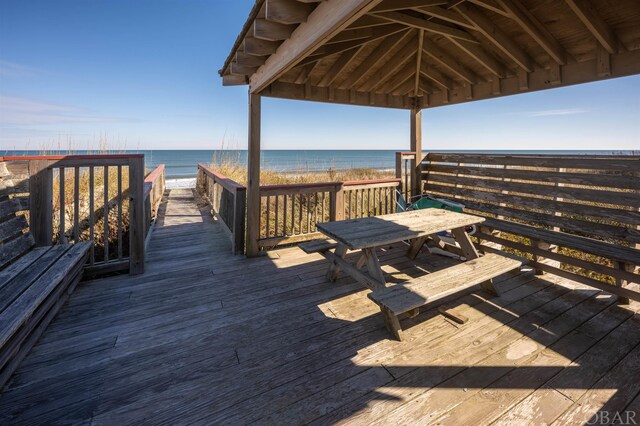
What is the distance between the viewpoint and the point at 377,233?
2.18 metres

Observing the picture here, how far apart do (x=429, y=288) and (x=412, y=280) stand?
0.51 ft

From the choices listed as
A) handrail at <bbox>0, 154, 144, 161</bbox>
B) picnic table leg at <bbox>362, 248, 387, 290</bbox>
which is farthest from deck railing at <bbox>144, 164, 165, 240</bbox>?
picnic table leg at <bbox>362, 248, 387, 290</bbox>

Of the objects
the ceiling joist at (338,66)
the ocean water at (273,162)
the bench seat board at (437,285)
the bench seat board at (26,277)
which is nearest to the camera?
the bench seat board at (26,277)

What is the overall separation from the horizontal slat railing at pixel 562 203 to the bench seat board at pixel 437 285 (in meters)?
0.88

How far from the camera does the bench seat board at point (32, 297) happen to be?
1.23 m

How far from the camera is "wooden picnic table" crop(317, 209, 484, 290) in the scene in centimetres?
204

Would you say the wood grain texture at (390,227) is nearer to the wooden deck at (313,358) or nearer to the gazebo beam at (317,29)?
the wooden deck at (313,358)

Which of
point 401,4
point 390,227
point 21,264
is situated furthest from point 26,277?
point 401,4

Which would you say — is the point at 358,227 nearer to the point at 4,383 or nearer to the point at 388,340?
the point at 388,340

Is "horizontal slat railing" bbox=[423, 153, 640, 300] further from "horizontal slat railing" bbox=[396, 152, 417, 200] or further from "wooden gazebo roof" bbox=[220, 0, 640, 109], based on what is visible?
Answer: "wooden gazebo roof" bbox=[220, 0, 640, 109]

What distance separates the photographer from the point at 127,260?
2803 millimetres

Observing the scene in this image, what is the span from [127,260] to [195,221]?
245 cm

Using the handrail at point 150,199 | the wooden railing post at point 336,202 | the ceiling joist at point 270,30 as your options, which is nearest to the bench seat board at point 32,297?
the handrail at point 150,199

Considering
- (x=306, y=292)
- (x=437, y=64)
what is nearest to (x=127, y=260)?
(x=306, y=292)
